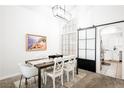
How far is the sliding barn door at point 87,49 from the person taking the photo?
3662mm

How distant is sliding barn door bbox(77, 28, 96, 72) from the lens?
12.0 ft

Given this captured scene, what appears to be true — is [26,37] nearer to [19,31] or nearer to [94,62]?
[19,31]

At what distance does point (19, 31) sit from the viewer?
3.27m

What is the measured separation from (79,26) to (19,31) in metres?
2.63

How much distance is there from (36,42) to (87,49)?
2305 mm

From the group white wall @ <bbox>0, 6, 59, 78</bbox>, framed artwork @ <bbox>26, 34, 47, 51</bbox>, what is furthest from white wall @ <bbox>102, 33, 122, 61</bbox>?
framed artwork @ <bbox>26, 34, 47, 51</bbox>

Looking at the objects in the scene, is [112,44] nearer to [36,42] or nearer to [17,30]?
[36,42]

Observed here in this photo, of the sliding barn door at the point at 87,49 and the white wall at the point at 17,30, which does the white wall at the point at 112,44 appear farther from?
the white wall at the point at 17,30

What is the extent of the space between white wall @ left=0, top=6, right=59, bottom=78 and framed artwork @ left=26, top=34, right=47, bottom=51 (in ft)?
0.49

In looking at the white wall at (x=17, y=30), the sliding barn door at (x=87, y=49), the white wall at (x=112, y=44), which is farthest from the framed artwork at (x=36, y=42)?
the white wall at (x=112, y=44)

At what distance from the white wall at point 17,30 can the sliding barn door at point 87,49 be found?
1.66 meters

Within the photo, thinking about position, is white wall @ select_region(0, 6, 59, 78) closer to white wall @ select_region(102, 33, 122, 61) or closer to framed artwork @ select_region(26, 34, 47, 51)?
framed artwork @ select_region(26, 34, 47, 51)

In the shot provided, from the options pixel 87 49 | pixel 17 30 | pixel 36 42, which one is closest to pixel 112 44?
pixel 87 49
